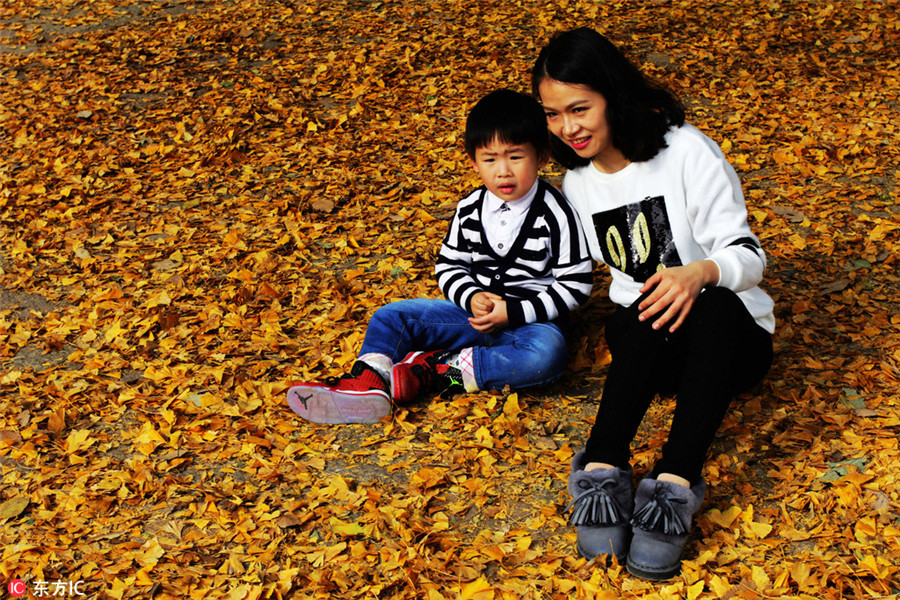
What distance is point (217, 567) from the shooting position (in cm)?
295

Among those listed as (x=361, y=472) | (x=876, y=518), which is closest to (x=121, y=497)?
(x=361, y=472)

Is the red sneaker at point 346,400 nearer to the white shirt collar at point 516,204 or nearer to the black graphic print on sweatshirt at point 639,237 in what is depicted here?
the white shirt collar at point 516,204

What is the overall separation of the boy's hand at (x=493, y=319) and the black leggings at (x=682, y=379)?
74 centimetres

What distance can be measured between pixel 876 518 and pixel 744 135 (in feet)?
11.9

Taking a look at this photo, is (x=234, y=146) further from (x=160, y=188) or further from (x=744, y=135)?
(x=744, y=135)

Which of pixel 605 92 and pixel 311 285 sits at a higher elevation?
pixel 605 92

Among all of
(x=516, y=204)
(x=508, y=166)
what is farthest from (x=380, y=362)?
(x=508, y=166)

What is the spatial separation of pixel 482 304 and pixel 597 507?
3.76 ft

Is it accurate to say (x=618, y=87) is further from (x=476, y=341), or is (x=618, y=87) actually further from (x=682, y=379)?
(x=476, y=341)

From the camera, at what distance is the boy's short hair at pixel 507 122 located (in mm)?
3367

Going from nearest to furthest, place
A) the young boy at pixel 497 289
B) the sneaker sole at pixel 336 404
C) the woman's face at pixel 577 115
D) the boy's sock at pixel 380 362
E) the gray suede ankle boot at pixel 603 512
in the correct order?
the gray suede ankle boot at pixel 603 512 < the woman's face at pixel 577 115 < the young boy at pixel 497 289 < the sneaker sole at pixel 336 404 < the boy's sock at pixel 380 362

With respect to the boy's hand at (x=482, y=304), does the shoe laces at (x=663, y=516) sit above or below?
below

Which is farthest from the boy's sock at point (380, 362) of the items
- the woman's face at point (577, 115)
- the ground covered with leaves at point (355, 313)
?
the woman's face at point (577, 115)

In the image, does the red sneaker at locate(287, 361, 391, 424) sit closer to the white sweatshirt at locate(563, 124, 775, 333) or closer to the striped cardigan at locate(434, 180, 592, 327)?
the striped cardigan at locate(434, 180, 592, 327)
